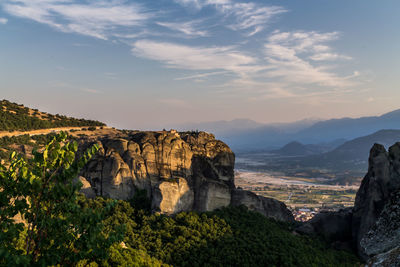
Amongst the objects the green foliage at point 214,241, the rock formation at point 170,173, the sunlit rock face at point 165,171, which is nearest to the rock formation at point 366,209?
the green foliage at point 214,241

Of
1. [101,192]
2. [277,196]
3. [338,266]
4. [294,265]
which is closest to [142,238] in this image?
[101,192]

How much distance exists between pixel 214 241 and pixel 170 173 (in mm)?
13245

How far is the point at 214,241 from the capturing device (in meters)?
32.6

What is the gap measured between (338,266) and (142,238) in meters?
22.2

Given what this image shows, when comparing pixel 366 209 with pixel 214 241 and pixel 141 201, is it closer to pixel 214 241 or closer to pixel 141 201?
pixel 214 241

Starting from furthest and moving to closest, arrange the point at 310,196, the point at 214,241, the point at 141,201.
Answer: the point at 310,196 → the point at 141,201 → the point at 214,241

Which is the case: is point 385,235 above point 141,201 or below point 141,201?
above

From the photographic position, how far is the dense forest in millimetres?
66000

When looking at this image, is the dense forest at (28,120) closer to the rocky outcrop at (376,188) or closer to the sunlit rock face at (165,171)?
the sunlit rock face at (165,171)

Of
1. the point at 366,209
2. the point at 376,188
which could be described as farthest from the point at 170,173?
the point at 376,188

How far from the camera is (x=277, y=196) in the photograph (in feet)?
502

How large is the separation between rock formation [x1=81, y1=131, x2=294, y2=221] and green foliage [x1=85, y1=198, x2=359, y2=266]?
2351 millimetres

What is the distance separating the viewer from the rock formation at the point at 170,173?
127 ft

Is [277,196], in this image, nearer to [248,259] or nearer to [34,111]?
[34,111]
